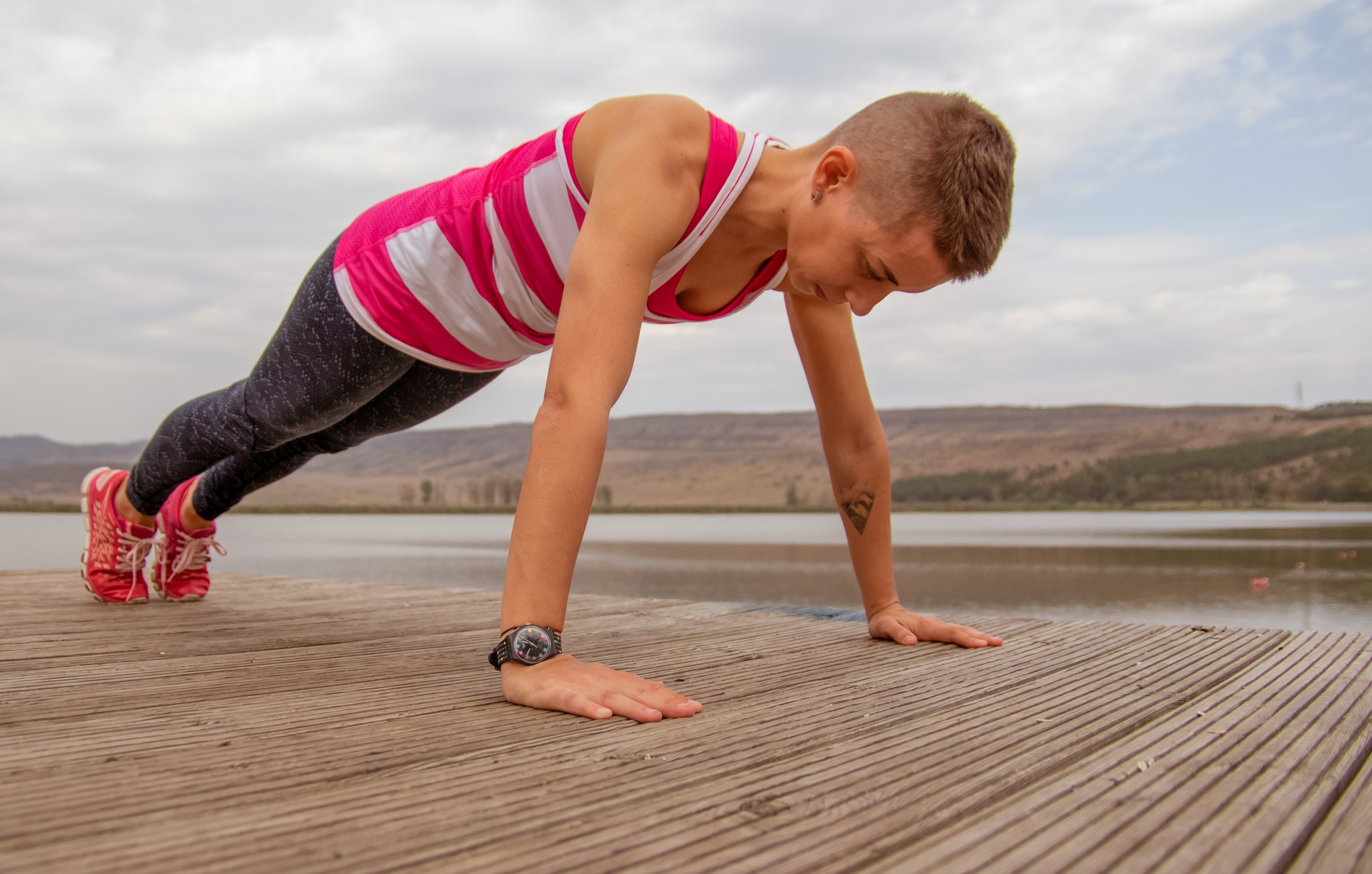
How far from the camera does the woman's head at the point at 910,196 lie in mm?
1681

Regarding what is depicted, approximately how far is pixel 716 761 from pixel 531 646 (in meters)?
0.48

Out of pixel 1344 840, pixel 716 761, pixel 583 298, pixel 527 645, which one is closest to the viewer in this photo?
pixel 1344 840

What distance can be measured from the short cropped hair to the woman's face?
0.07 feet

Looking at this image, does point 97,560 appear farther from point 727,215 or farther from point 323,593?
point 727,215

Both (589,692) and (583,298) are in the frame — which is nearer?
(589,692)

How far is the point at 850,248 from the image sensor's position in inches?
69.6

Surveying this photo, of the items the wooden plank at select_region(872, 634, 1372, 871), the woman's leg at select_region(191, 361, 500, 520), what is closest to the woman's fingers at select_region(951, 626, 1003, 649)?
the wooden plank at select_region(872, 634, 1372, 871)

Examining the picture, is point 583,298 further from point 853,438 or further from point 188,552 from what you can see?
point 188,552

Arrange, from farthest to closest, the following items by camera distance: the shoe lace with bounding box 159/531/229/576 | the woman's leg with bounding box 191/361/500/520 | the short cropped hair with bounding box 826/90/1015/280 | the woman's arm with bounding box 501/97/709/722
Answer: the shoe lace with bounding box 159/531/229/576
the woman's leg with bounding box 191/361/500/520
the short cropped hair with bounding box 826/90/1015/280
the woman's arm with bounding box 501/97/709/722

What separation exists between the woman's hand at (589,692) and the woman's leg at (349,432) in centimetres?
127

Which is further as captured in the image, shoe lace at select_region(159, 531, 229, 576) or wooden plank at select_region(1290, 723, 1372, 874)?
shoe lace at select_region(159, 531, 229, 576)

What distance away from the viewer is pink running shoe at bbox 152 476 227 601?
9.92ft

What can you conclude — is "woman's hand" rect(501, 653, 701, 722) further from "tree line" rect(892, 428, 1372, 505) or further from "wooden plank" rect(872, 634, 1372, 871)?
"tree line" rect(892, 428, 1372, 505)

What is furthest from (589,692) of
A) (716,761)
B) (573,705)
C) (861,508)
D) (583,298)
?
(861,508)
